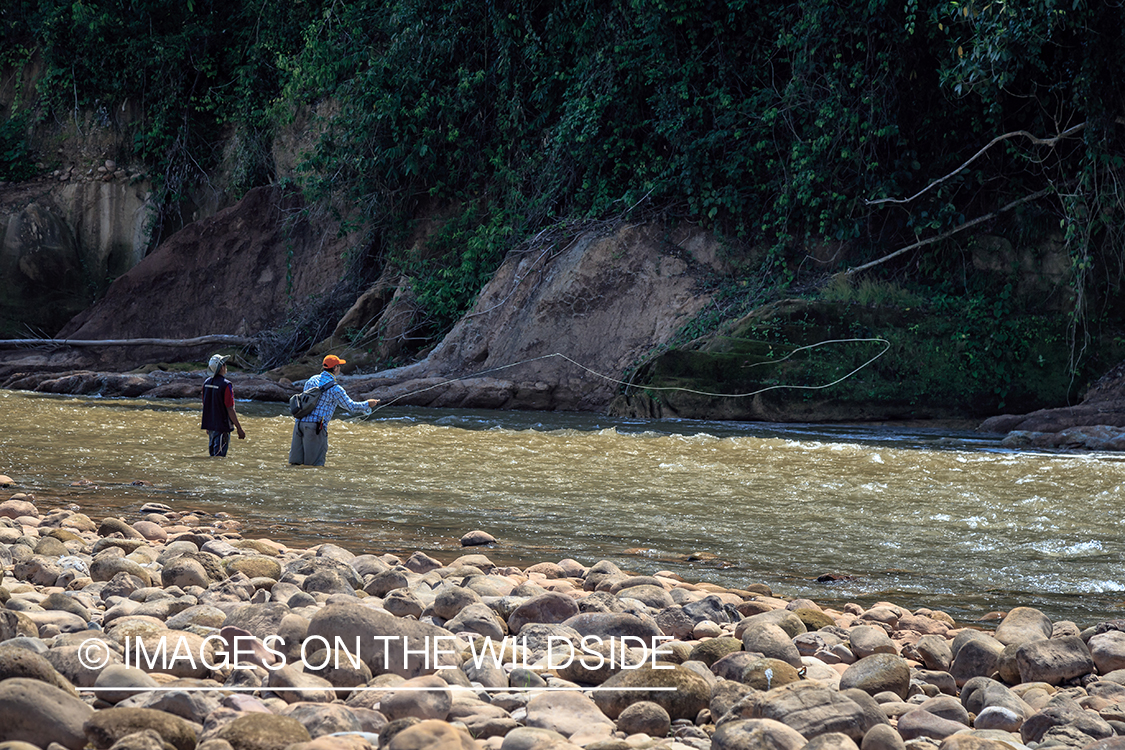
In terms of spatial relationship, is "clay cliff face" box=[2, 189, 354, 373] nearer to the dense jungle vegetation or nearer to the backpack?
the dense jungle vegetation

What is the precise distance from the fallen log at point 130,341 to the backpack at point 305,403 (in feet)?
42.4

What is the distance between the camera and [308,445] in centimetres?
889

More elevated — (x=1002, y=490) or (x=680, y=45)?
(x=680, y=45)

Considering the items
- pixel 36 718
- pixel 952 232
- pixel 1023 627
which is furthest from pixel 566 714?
pixel 952 232

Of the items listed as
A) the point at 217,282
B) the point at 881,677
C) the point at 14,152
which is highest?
the point at 14,152

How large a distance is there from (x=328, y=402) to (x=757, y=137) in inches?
391

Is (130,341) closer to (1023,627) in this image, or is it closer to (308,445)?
(308,445)

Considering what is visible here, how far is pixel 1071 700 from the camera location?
3037 millimetres

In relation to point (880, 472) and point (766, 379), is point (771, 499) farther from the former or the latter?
point (766, 379)

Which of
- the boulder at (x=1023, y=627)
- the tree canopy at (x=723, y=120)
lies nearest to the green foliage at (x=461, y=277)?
the tree canopy at (x=723, y=120)

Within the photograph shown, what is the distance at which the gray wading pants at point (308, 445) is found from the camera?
8875 mm

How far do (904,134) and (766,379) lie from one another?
15.7ft

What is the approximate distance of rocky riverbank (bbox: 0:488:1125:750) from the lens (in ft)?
8.32

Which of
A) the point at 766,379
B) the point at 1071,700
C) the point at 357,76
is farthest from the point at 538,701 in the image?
the point at 357,76
